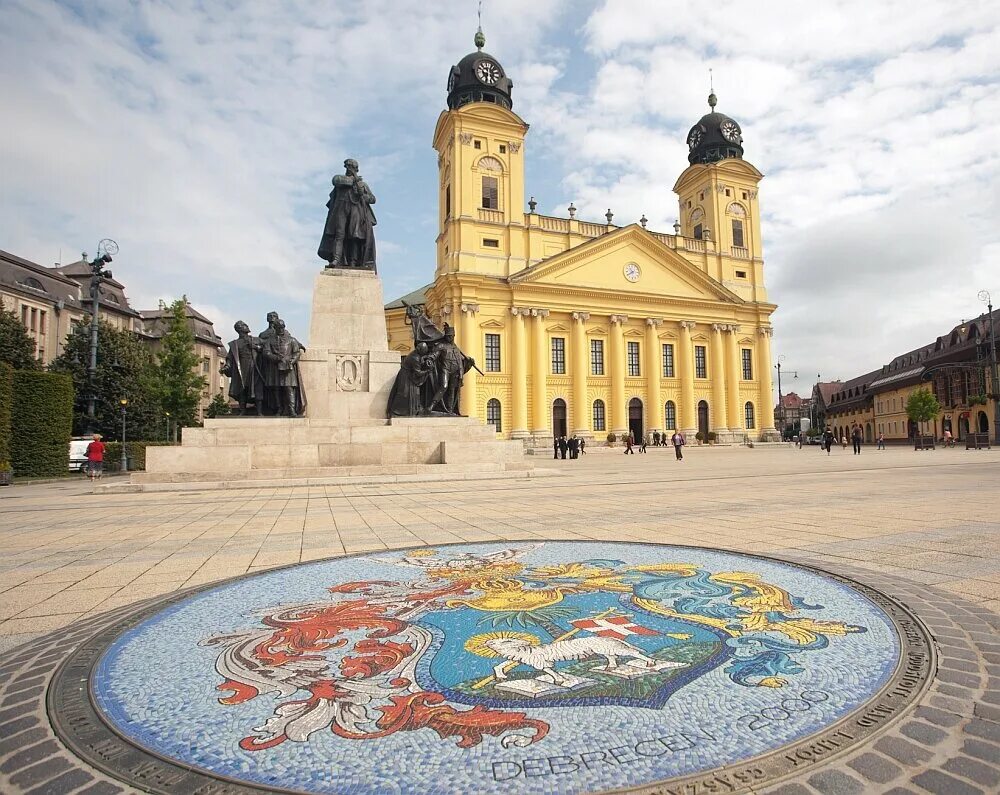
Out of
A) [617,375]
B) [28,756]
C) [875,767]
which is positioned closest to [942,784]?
[875,767]

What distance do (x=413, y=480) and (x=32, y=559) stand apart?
9.12 meters

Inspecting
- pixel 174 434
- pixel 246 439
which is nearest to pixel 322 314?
pixel 246 439

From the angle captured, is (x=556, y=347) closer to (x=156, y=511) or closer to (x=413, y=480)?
(x=413, y=480)

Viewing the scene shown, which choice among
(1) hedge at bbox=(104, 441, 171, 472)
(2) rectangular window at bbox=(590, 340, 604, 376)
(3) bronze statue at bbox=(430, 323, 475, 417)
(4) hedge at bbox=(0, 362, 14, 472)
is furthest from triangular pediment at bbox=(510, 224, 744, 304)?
(4) hedge at bbox=(0, 362, 14, 472)

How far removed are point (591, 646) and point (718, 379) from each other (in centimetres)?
5416

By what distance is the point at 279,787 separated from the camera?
1752 millimetres

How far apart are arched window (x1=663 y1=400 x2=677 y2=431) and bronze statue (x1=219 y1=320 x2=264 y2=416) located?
137 ft

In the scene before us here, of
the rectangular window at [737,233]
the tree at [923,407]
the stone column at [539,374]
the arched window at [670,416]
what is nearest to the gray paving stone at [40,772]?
the stone column at [539,374]

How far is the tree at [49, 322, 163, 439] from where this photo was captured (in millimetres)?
32469

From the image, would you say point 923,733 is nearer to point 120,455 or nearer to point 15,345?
point 120,455

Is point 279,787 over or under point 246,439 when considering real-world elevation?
under

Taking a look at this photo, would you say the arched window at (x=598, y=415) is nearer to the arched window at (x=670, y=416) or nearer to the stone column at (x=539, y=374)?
the stone column at (x=539, y=374)

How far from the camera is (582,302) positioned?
49062mm

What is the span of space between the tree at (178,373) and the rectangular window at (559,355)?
26657mm
